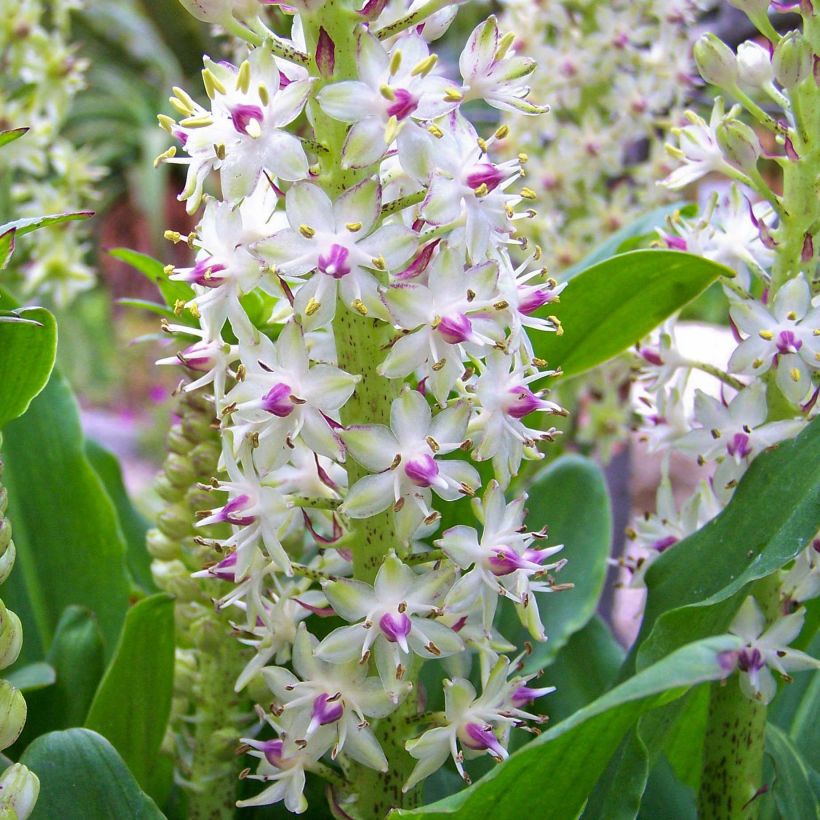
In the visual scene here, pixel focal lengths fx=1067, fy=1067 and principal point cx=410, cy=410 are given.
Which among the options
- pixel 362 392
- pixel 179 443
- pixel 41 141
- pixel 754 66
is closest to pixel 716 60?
pixel 754 66

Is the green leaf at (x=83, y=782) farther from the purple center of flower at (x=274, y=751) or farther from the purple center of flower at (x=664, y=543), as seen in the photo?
the purple center of flower at (x=664, y=543)

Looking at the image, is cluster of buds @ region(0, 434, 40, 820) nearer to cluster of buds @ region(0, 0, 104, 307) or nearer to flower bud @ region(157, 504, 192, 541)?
flower bud @ region(157, 504, 192, 541)

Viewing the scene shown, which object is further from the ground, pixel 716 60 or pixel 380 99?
pixel 380 99

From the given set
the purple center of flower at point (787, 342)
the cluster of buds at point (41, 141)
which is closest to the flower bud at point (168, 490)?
the purple center of flower at point (787, 342)

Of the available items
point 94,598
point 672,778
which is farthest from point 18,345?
point 672,778

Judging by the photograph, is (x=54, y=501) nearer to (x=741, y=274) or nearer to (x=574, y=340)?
(x=574, y=340)

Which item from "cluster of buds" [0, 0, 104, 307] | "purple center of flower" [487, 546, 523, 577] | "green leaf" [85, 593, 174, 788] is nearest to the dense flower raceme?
"purple center of flower" [487, 546, 523, 577]

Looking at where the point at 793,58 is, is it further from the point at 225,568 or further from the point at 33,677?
the point at 33,677
